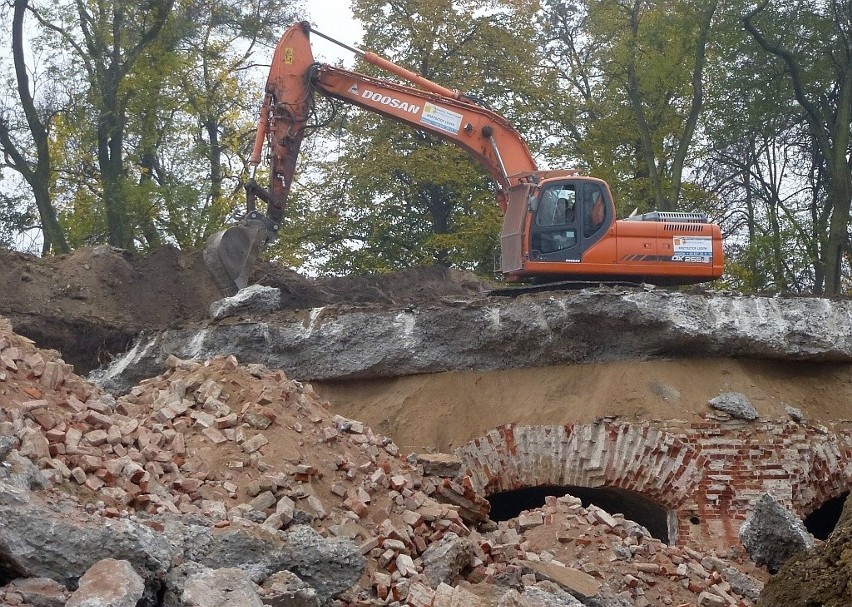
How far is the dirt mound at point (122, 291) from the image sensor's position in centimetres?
1498

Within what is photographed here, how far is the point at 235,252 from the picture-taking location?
1484 cm

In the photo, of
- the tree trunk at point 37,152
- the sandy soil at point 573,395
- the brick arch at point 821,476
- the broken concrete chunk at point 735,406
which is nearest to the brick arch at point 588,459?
the sandy soil at point 573,395

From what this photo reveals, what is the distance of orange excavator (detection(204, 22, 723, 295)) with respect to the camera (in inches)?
531

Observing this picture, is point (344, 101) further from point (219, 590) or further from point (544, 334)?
point (219, 590)

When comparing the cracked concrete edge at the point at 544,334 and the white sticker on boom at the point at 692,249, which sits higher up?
the white sticker on boom at the point at 692,249

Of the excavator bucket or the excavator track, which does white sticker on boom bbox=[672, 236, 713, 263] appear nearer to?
the excavator track

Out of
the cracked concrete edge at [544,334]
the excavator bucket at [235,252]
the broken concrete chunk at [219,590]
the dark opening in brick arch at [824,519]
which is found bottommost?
the dark opening in brick arch at [824,519]

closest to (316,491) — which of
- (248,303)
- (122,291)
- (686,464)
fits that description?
(686,464)

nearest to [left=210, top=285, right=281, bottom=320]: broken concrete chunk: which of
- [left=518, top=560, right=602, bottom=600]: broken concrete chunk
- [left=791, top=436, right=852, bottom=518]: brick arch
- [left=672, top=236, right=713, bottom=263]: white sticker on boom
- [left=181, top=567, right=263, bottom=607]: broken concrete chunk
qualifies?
[left=672, top=236, right=713, bottom=263]: white sticker on boom

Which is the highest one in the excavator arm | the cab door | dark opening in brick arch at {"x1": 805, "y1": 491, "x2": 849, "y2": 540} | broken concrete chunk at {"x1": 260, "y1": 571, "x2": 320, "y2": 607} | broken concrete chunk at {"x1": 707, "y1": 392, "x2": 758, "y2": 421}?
the excavator arm

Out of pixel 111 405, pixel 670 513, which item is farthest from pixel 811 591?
pixel 670 513

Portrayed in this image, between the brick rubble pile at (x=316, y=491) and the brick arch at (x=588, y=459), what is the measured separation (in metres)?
1.54

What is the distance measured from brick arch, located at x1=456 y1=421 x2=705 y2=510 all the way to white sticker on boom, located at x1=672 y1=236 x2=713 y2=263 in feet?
9.93

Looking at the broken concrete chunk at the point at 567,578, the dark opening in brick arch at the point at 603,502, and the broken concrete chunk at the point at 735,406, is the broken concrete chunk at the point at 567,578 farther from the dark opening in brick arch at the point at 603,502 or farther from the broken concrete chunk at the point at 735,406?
the broken concrete chunk at the point at 735,406
